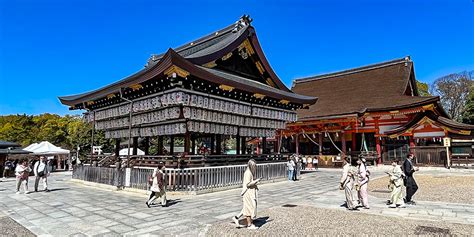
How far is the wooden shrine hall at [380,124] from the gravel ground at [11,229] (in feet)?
71.6

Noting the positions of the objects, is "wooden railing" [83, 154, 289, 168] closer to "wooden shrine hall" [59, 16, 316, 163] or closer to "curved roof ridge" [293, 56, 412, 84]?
"wooden shrine hall" [59, 16, 316, 163]

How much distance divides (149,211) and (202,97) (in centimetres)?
594

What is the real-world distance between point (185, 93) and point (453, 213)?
10047 mm

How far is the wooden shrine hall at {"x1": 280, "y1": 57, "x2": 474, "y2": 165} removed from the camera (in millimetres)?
24016

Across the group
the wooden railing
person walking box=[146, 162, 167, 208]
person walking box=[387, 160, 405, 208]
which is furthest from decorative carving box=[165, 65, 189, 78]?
person walking box=[387, 160, 405, 208]

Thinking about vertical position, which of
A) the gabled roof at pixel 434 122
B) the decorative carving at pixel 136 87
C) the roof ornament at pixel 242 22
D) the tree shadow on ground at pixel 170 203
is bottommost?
the tree shadow on ground at pixel 170 203

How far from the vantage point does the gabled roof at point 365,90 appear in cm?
2698

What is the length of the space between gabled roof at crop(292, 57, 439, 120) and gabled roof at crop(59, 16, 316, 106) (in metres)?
10.9

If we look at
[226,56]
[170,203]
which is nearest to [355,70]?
[226,56]

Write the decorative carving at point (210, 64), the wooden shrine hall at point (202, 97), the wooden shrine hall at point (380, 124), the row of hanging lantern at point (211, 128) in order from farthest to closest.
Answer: the wooden shrine hall at point (380, 124) < the decorative carving at point (210, 64) < the row of hanging lantern at point (211, 128) < the wooden shrine hall at point (202, 97)

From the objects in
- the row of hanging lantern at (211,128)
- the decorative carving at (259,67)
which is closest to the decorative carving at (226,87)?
the row of hanging lantern at (211,128)

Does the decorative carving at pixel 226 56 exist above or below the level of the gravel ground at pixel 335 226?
above

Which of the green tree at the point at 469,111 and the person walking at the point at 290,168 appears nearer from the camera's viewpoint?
the person walking at the point at 290,168

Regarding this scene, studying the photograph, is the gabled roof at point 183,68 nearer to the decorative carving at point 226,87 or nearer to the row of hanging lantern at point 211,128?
the decorative carving at point 226,87
